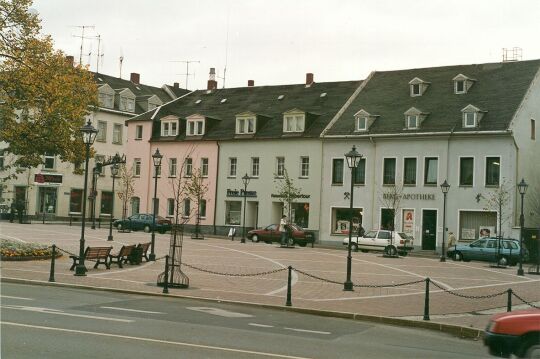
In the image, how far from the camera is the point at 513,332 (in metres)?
9.79

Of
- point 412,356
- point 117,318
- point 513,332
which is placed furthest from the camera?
point 117,318

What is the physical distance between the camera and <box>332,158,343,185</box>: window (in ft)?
180

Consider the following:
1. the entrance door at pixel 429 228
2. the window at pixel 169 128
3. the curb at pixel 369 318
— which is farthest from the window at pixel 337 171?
the curb at pixel 369 318

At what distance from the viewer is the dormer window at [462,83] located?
A: 52.2 m

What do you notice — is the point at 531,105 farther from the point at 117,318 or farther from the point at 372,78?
the point at 117,318

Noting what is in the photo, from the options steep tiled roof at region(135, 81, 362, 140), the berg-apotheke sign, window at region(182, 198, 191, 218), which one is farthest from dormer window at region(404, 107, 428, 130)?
the berg-apotheke sign

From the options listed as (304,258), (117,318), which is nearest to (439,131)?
(304,258)

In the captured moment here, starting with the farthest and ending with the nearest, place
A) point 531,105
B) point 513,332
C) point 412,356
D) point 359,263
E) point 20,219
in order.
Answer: point 20,219
point 531,105
point 359,263
point 412,356
point 513,332

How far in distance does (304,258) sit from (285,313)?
18404 millimetres

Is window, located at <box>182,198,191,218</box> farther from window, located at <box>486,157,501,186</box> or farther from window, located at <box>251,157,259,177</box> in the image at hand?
window, located at <box>486,157,501,186</box>

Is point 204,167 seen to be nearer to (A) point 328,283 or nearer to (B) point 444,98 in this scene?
(B) point 444,98

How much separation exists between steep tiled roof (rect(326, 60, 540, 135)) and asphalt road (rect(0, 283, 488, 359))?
3509cm

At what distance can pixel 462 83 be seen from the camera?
5266cm

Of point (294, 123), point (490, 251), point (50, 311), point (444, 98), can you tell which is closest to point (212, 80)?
point (294, 123)
